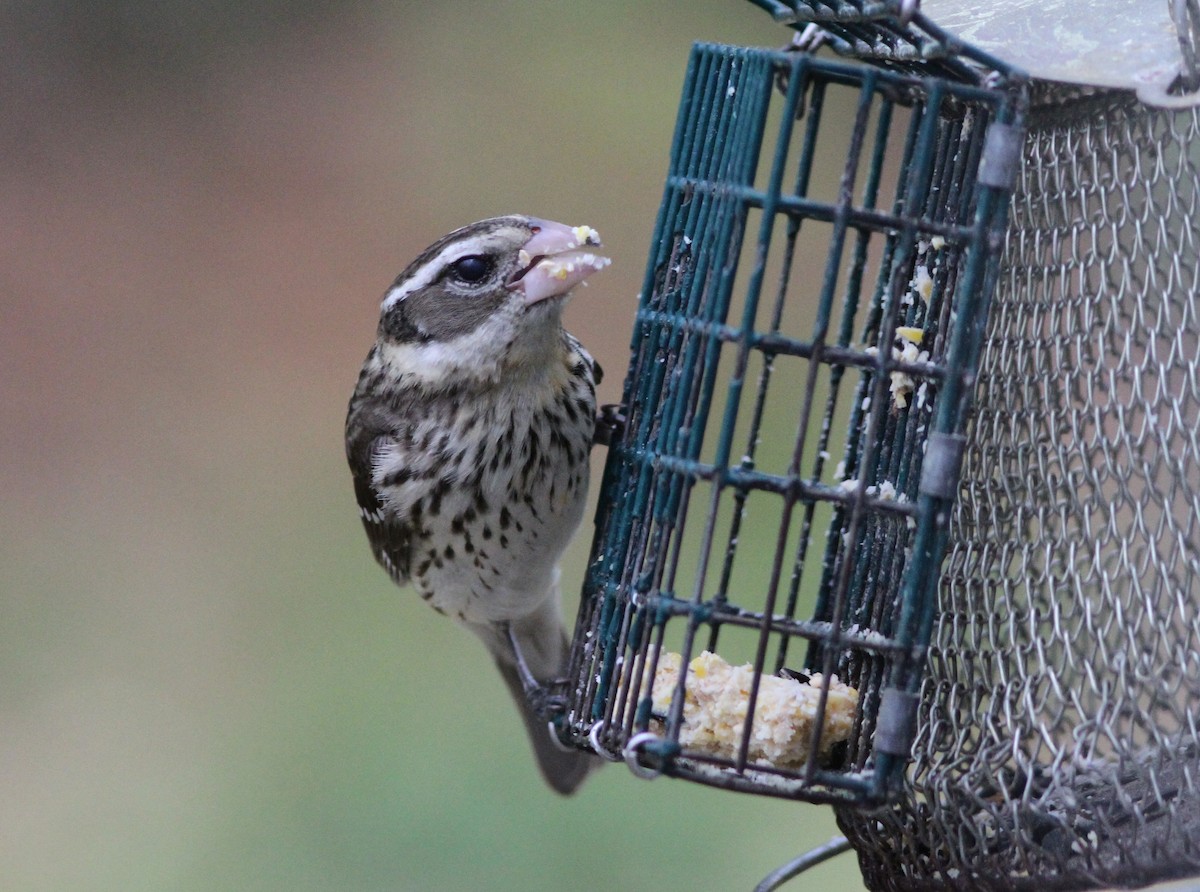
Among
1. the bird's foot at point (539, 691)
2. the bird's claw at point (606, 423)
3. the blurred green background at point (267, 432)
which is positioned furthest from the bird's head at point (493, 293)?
the blurred green background at point (267, 432)

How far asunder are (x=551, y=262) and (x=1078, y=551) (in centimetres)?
143

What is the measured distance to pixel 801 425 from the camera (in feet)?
9.33

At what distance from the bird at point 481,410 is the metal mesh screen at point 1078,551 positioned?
3.17 ft

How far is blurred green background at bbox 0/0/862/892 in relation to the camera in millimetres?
7348

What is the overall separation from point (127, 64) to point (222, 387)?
2992 millimetres

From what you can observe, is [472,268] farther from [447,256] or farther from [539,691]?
[539,691]

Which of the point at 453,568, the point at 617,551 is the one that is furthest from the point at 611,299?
the point at 617,551

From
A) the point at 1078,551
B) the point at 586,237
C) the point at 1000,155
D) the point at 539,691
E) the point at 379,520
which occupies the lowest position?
the point at 539,691

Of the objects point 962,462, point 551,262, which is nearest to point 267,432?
point 551,262

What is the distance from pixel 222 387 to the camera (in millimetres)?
11383

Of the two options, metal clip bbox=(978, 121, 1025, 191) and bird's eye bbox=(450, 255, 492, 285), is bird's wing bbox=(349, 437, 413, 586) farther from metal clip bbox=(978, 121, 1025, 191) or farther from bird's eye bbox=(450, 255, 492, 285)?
metal clip bbox=(978, 121, 1025, 191)

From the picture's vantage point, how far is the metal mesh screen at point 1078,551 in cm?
282

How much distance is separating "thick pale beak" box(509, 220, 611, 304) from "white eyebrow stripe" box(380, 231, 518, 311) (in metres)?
0.09

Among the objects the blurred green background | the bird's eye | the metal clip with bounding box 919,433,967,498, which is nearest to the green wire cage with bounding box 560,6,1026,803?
the metal clip with bounding box 919,433,967,498
